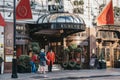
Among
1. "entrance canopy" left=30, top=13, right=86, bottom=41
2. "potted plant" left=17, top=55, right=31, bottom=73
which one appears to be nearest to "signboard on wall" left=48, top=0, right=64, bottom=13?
"entrance canopy" left=30, top=13, right=86, bottom=41

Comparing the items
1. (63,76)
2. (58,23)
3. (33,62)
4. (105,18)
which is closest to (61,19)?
(58,23)

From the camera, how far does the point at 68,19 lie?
3372 cm

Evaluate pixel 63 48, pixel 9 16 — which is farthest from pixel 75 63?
pixel 9 16

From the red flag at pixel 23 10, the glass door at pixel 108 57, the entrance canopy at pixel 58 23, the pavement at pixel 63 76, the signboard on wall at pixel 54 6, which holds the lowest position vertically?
the pavement at pixel 63 76

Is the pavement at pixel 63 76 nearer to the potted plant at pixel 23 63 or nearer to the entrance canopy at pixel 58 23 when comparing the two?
the potted plant at pixel 23 63

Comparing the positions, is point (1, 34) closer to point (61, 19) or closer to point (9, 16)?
point (9, 16)

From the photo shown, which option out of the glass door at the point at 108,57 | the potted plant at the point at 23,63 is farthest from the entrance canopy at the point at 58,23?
the glass door at the point at 108,57

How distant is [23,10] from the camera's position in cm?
2948

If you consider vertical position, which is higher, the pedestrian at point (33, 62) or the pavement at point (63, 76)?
the pedestrian at point (33, 62)

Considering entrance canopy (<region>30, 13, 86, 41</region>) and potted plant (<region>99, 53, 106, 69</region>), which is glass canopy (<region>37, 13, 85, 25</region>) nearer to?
entrance canopy (<region>30, 13, 86, 41</region>)

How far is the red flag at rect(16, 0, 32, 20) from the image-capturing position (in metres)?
29.5

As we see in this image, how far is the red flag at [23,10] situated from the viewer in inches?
1160

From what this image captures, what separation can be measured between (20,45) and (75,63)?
5642 mm

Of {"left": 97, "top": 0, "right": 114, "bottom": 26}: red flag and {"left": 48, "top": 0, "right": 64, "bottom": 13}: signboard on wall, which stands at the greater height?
{"left": 48, "top": 0, "right": 64, "bottom": 13}: signboard on wall
